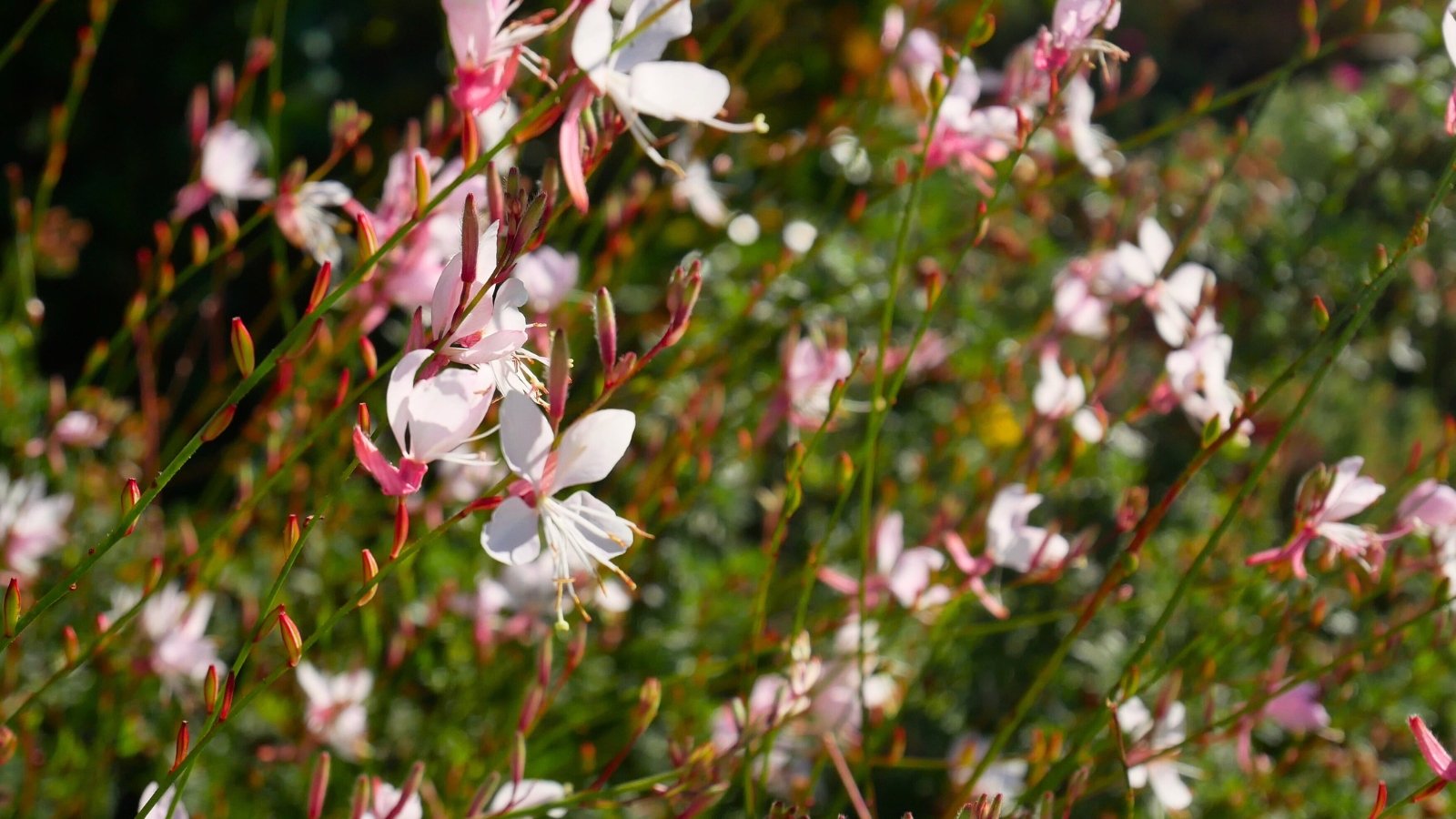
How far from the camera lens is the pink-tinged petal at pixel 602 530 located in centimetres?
74

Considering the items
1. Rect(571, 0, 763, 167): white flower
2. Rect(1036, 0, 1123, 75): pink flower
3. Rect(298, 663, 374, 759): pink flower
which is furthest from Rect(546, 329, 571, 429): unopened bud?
Rect(298, 663, 374, 759): pink flower

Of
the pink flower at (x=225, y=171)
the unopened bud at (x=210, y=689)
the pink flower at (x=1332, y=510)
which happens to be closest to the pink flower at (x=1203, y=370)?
the pink flower at (x=1332, y=510)

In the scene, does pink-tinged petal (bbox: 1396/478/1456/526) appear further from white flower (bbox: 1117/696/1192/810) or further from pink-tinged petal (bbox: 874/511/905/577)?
pink-tinged petal (bbox: 874/511/905/577)

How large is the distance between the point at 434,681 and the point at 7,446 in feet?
2.88

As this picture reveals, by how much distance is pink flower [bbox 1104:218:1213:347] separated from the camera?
51.0 inches

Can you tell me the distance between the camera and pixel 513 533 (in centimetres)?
72

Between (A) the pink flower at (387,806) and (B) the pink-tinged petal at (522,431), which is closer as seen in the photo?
(B) the pink-tinged petal at (522,431)

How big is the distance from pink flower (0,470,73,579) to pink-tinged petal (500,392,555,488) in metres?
1.09

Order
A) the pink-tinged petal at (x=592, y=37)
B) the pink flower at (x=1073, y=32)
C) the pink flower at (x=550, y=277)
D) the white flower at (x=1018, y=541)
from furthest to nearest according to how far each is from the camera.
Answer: the pink flower at (x=550, y=277) → the white flower at (x=1018, y=541) → the pink flower at (x=1073, y=32) → the pink-tinged petal at (x=592, y=37)

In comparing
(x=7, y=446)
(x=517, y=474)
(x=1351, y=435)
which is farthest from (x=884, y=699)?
(x=1351, y=435)

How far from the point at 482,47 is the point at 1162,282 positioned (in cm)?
85

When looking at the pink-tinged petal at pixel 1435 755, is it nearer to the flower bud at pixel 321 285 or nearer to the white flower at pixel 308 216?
the flower bud at pixel 321 285

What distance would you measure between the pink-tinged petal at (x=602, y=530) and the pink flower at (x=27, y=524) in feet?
3.44

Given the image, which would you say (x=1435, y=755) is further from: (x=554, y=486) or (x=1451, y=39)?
(x=554, y=486)
